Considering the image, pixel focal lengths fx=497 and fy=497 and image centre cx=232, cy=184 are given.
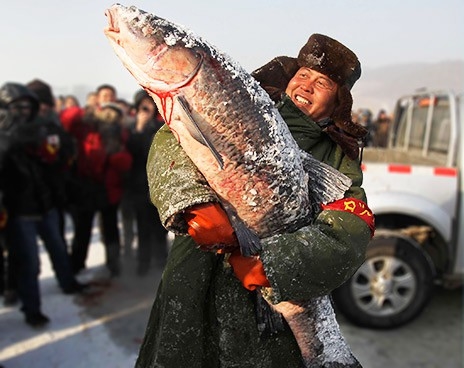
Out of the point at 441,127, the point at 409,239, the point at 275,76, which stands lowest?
the point at 409,239

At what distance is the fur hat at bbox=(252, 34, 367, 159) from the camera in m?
1.40

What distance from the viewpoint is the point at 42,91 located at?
16.8ft

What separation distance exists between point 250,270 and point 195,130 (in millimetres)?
382

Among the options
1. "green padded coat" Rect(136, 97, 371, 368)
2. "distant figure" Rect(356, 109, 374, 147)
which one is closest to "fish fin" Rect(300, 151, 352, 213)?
"green padded coat" Rect(136, 97, 371, 368)

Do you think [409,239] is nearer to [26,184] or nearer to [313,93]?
[313,93]

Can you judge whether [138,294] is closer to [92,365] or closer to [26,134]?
[92,365]

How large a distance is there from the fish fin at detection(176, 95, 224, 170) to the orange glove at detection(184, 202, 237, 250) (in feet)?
0.38

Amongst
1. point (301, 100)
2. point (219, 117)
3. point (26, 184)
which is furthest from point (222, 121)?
point (26, 184)

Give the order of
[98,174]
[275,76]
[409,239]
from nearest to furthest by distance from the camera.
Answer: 1. [275,76]
2. [409,239]
3. [98,174]

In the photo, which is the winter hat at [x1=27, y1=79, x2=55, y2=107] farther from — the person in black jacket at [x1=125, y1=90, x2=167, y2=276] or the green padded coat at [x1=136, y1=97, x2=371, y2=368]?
the green padded coat at [x1=136, y1=97, x2=371, y2=368]

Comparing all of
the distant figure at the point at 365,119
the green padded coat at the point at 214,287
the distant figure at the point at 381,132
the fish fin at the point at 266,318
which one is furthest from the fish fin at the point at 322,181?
the distant figure at the point at 381,132

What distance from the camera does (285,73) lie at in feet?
4.96

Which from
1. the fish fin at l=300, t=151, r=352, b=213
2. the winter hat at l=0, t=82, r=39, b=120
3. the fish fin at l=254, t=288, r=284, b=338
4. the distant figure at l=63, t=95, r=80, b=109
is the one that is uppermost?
the winter hat at l=0, t=82, r=39, b=120

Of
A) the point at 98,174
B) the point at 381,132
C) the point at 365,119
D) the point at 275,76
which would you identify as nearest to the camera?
the point at 275,76
